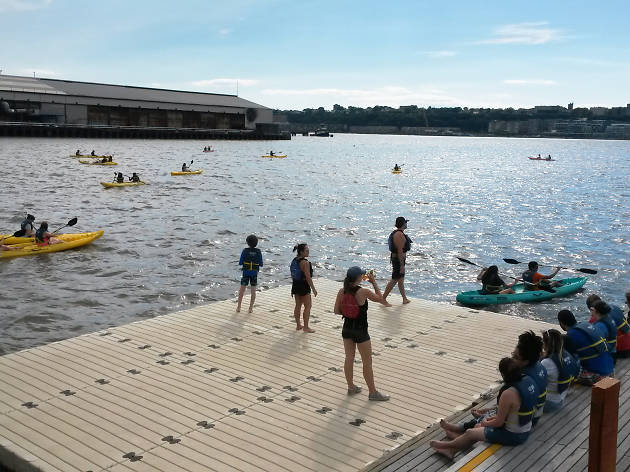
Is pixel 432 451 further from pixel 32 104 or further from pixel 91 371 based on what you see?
pixel 32 104

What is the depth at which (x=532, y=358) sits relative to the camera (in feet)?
23.9

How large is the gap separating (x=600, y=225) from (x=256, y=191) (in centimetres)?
2808

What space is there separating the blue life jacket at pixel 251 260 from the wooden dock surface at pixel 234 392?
111cm

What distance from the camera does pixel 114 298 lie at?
1995 centimetres

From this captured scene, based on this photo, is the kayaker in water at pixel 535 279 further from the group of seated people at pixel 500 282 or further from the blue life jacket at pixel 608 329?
the blue life jacket at pixel 608 329

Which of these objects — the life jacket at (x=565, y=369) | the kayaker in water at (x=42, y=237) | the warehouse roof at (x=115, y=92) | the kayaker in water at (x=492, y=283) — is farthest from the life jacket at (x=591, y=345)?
the warehouse roof at (x=115, y=92)

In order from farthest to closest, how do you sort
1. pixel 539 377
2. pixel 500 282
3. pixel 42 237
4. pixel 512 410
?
1. pixel 42 237
2. pixel 500 282
3. pixel 539 377
4. pixel 512 410

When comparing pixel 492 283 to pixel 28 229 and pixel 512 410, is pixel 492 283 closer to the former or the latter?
pixel 512 410

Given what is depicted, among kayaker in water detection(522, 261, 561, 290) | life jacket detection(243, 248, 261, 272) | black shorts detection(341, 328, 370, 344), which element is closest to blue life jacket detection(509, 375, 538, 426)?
black shorts detection(341, 328, 370, 344)

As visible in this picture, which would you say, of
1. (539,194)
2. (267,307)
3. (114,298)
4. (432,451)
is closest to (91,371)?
(267,307)

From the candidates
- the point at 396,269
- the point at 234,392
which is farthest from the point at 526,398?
Result: the point at 396,269

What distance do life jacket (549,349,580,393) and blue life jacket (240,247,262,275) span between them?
7021 mm

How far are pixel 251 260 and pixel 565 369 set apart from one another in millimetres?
7246

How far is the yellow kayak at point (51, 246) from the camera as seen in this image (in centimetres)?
2461
